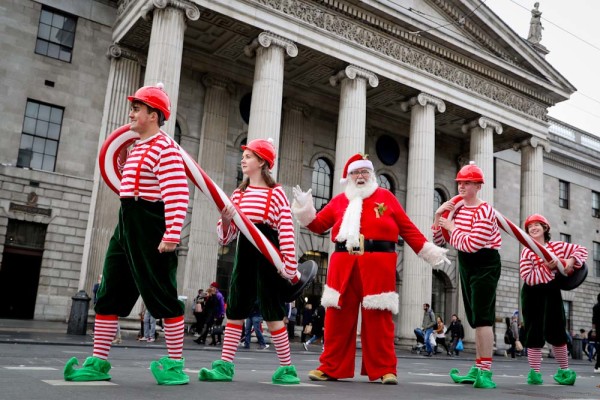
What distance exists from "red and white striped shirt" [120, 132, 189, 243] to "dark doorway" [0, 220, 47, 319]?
15.4 meters

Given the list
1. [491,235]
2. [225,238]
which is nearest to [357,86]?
[491,235]

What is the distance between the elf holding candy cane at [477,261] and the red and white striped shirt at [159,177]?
11.6 ft

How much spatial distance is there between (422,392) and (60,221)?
16441 millimetres

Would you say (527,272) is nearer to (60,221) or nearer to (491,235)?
(491,235)

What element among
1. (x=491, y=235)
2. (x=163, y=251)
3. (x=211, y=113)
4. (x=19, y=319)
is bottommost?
(x=19, y=319)

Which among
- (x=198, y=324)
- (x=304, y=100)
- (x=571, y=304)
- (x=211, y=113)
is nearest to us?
(x=198, y=324)

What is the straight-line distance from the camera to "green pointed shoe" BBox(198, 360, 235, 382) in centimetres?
507

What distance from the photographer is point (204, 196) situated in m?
20.9

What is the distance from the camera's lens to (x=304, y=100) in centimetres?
2527

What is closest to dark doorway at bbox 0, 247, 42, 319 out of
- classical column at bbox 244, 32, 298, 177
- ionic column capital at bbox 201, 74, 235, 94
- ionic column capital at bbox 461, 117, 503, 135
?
classical column at bbox 244, 32, 298, 177

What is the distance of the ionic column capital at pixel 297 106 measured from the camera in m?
24.8

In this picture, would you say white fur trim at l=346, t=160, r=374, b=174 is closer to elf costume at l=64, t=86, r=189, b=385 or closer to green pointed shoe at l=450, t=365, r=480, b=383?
elf costume at l=64, t=86, r=189, b=385

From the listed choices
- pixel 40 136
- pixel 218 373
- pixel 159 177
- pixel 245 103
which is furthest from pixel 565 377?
pixel 245 103

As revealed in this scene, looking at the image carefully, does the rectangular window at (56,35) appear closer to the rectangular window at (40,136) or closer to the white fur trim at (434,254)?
the rectangular window at (40,136)
